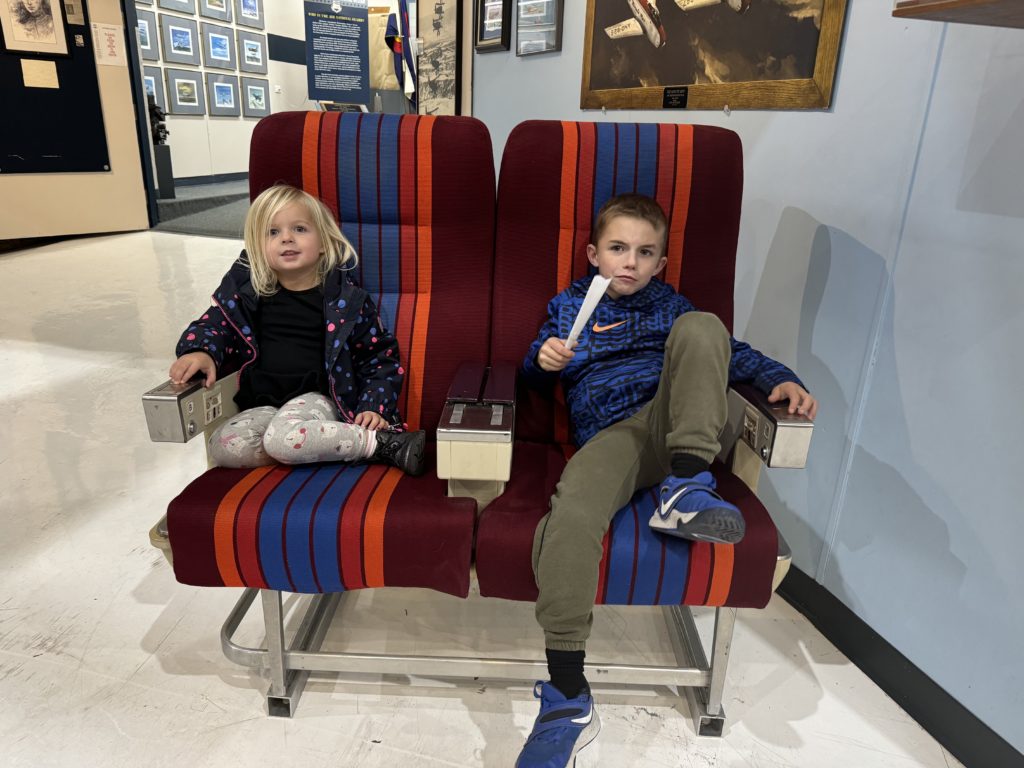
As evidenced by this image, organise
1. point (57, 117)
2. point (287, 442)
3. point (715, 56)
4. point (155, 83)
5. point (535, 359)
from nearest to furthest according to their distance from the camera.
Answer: point (287, 442)
point (535, 359)
point (715, 56)
point (57, 117)
point (155, 83)

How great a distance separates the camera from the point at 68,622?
5.62 ft

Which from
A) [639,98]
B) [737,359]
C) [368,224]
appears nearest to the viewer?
[737,359]

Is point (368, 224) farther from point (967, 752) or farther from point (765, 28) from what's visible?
point (967, 752)

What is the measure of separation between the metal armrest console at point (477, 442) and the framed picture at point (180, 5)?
29.1ft

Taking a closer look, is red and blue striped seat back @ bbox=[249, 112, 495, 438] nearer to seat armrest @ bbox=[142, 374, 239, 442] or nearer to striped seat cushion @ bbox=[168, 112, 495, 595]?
striped seat cushion @ bbox=[168, 112, 495, 595]

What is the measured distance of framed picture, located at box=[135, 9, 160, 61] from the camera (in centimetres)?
791

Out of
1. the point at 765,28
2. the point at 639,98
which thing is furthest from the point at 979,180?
the point at 639,98

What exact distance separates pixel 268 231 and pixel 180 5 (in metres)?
8.60

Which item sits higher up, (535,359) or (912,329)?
(912,329)

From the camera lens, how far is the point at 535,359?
164cm

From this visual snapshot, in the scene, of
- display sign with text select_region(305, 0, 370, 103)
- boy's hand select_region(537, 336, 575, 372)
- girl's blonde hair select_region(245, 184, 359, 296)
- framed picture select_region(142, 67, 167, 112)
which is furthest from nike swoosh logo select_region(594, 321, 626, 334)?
framed picture select_region(142, 67, 167, 112)

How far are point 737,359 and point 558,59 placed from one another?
75.7 inches

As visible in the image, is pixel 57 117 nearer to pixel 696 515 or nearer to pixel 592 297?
pixel 592 297

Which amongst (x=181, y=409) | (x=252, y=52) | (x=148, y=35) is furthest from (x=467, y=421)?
(x=252, y=52)
